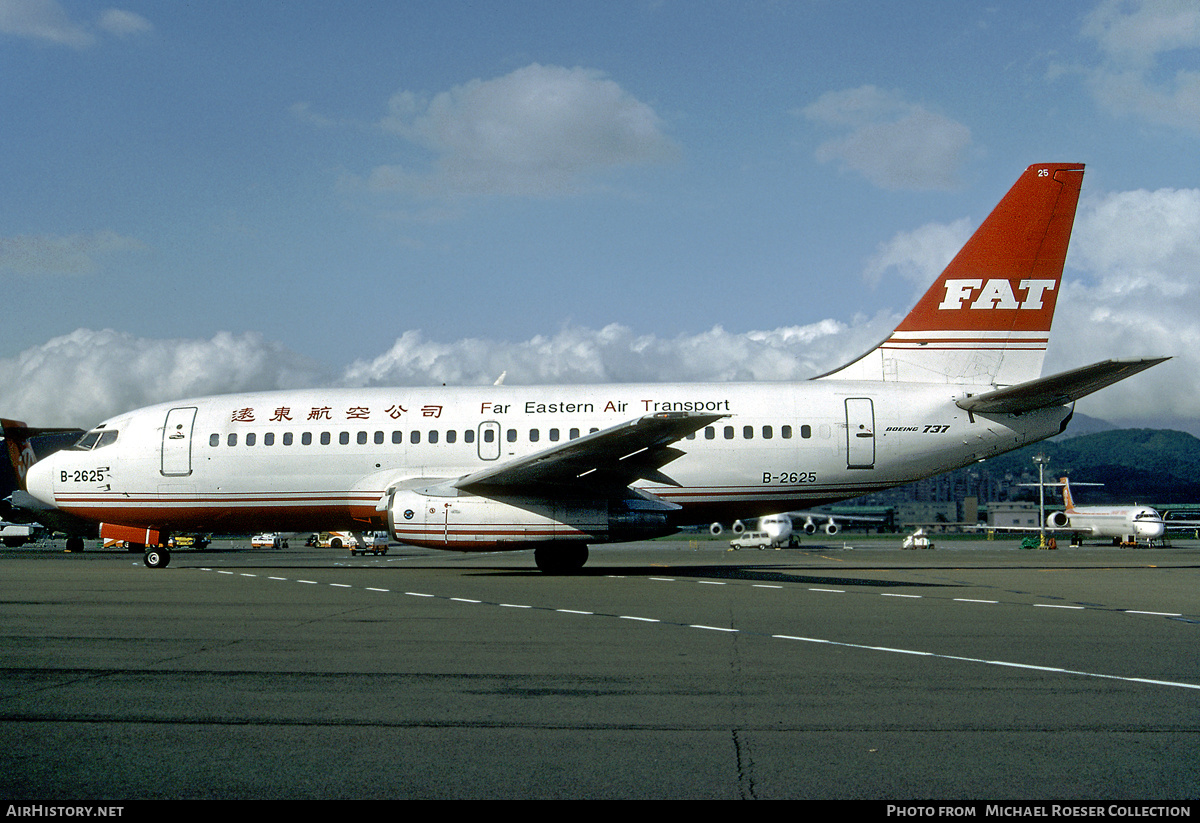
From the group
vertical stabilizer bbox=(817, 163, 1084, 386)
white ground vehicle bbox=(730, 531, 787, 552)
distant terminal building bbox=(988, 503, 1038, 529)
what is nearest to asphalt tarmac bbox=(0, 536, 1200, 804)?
vertical stabilizer bbox=(817, 163, 1084, 386)

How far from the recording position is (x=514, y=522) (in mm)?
17562

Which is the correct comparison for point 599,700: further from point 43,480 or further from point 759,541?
point 759,541

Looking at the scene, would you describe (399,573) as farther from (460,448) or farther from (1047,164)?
(1047,164)

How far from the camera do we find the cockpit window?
69.7 feet

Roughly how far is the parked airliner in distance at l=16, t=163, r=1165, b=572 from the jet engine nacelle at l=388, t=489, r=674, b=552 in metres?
0.13

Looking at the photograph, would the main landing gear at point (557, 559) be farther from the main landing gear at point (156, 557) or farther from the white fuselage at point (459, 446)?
the main landing gear at point (156, 557)

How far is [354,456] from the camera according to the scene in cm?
1992

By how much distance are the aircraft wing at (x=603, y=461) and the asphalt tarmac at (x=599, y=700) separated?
13.6ft

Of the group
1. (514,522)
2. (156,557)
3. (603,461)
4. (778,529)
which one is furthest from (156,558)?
(778,529)

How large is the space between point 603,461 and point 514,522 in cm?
209

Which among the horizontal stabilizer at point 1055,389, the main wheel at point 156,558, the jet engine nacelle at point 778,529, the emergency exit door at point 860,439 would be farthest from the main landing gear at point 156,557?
the jet engine nacelle at point 778,529

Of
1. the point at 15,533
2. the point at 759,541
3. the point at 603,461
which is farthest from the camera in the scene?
the point at 15,533

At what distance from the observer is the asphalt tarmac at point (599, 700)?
13.9 feet
